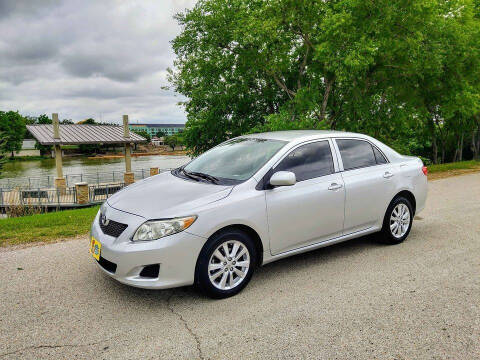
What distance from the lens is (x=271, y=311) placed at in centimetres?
348

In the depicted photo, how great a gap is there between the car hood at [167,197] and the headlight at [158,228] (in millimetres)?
57

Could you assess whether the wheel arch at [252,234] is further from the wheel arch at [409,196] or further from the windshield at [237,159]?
the wheel arch at [409,196]

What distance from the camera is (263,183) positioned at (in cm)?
403

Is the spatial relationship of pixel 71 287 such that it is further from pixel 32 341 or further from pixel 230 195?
pixel 230 195

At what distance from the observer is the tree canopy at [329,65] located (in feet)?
47.3

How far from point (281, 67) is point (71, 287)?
1499cm

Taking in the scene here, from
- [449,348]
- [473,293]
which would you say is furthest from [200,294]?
[473,293]

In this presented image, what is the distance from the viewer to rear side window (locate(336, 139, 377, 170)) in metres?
4.88

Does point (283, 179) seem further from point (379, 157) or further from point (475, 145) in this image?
point (475, 145)

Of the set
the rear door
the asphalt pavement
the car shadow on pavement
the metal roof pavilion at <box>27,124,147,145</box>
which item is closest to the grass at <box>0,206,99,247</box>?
the asphalt pavement

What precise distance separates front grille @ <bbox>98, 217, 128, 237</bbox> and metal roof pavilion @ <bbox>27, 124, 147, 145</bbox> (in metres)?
25.3

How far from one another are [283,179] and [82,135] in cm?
2923

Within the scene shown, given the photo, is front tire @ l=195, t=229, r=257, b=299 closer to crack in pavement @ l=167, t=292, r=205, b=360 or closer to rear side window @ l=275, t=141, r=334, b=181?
crack in pavement @ l=167, t=292, r=205, b=360

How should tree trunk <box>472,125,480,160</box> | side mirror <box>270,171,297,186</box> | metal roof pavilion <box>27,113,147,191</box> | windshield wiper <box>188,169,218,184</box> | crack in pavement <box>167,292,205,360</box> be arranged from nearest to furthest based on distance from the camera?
crack in pavement <box>167,292,205,360</box> → side mirror <box>270,171,297,186</box> → windshield wiper <box>188,169,218,184</box> → tree trunk <box>472,125,480,160</box> → metal roof pavilion <box>27,113,147,191</box>
